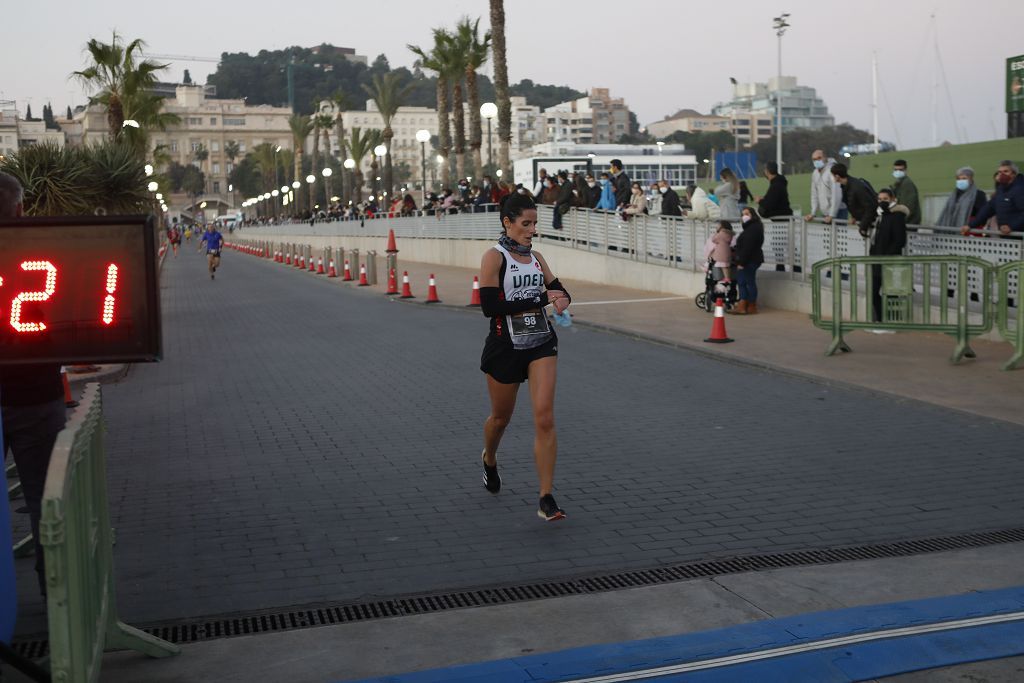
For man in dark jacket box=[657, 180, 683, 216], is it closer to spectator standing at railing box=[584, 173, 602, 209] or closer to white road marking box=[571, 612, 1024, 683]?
spectator standing at railing box=[584, 173, 602, 209]

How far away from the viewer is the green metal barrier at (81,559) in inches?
138

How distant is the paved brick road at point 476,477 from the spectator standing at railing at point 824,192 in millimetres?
5799

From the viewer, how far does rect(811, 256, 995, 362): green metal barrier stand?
40.6ft

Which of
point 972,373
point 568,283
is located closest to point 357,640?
point 972,373

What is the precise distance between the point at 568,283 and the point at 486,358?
67.2 feet

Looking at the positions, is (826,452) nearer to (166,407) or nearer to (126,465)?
(126,465)

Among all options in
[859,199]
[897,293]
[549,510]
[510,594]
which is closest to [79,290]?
[510,594]

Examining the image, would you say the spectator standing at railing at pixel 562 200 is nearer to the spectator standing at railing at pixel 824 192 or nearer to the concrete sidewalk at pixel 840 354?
the concrete sidewalk at pixel 840 354

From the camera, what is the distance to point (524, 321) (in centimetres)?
684

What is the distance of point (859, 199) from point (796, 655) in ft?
39.3

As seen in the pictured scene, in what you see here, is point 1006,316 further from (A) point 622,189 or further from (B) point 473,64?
(B) point 473,64

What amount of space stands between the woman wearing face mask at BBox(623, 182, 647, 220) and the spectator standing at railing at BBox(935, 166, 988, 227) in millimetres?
9328

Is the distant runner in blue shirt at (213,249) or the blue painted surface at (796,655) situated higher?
the distant runner in blue shirt at (213,249)

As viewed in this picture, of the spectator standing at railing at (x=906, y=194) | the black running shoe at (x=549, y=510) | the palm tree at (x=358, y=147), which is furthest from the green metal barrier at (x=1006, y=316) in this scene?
the palm tree at (x=358, y=147)
